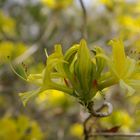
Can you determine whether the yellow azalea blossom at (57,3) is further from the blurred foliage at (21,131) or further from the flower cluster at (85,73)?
the flower cluster at (85,73)

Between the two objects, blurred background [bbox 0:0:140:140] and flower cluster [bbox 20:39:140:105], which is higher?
flower cluster [bbox 20:39:140:105]

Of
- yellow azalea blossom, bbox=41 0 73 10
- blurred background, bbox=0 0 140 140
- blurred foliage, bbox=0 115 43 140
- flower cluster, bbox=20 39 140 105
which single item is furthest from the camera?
yellow azalea blossom, bbox=41 0 73 10

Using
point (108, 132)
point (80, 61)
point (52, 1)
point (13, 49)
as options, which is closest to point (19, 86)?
point (13, 49)

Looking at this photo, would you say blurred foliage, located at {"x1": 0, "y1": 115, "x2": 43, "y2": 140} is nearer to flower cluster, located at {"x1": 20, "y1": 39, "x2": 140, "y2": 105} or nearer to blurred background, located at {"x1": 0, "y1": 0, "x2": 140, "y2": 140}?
blurred background, located at {"x1": 0, "y1": 0, "x2": 140, "y2": 140}

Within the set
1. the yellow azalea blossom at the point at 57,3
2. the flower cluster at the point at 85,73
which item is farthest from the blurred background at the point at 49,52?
the flower cluster at the point at 85,73

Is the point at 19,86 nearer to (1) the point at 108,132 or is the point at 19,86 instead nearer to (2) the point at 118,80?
(1) the point at 108,132

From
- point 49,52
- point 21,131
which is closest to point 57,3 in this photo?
point 49,52

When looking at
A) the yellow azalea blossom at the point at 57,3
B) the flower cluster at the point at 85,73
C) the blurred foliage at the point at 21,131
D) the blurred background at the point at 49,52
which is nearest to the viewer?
the flower cluster at the point at 85,73

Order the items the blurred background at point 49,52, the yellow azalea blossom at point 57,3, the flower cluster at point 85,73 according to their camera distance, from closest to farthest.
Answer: the flower cluster at point 85,73, the blurred background at point 49,52, the yellow azalea blossom at point 57,3

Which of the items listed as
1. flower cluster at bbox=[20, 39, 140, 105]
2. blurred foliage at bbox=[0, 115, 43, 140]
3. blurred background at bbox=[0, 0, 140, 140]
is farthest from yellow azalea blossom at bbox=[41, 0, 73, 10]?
flower cluster at bbox=[20, 39, 140, 105]
